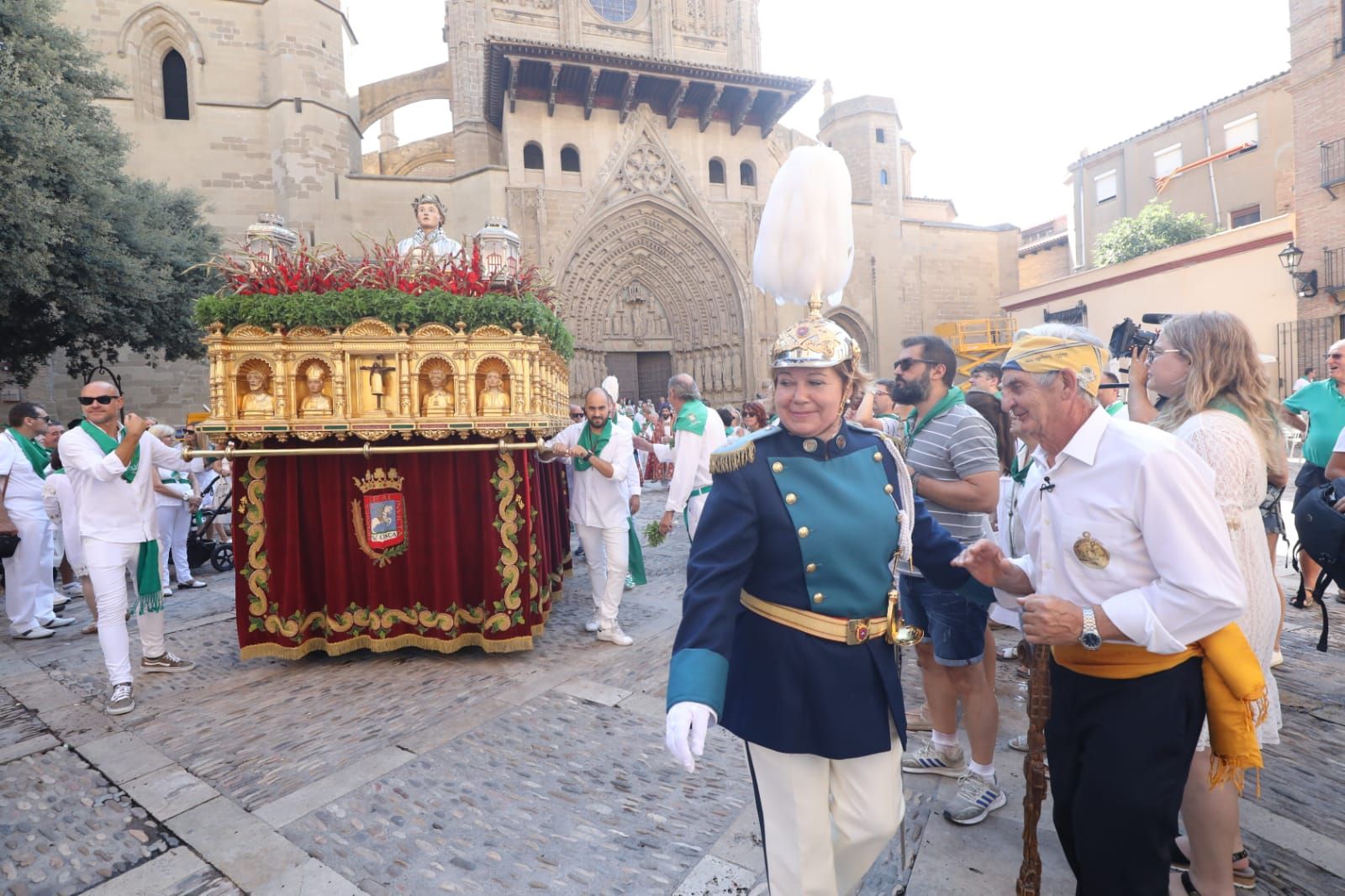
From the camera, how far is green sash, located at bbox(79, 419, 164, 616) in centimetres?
453

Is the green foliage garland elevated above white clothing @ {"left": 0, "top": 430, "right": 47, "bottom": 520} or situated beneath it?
elevated above

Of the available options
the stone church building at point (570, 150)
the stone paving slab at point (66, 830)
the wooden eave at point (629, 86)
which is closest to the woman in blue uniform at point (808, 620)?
the stone paving slab at point (66, 830)

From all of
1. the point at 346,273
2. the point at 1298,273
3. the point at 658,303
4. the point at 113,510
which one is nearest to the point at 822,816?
the point at 346,273

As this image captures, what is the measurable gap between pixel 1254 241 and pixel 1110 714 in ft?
73.6

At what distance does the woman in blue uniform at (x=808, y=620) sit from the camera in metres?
1.83

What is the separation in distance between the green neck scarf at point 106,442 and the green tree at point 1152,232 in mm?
27433

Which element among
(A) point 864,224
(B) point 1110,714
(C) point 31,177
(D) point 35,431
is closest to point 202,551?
(D) point 35,431

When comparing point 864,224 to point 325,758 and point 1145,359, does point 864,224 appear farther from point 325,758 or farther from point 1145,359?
point 325,758

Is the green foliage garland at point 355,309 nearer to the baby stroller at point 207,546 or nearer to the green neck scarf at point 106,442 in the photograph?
the green neck scarf at point 106,442

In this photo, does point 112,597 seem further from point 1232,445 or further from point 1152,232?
point 1152,232

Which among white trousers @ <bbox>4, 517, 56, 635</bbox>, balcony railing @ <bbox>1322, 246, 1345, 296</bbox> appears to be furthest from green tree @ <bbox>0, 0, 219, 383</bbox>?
balcony railing @ <bbox>1322, 246, 1345, 296</bbox>

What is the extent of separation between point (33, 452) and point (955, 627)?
8.58 metres

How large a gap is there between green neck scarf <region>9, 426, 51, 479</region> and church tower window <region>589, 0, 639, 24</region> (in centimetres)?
2207

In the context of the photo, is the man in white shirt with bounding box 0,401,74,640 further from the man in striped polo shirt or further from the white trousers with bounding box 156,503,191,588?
the man in striped polo shirt
